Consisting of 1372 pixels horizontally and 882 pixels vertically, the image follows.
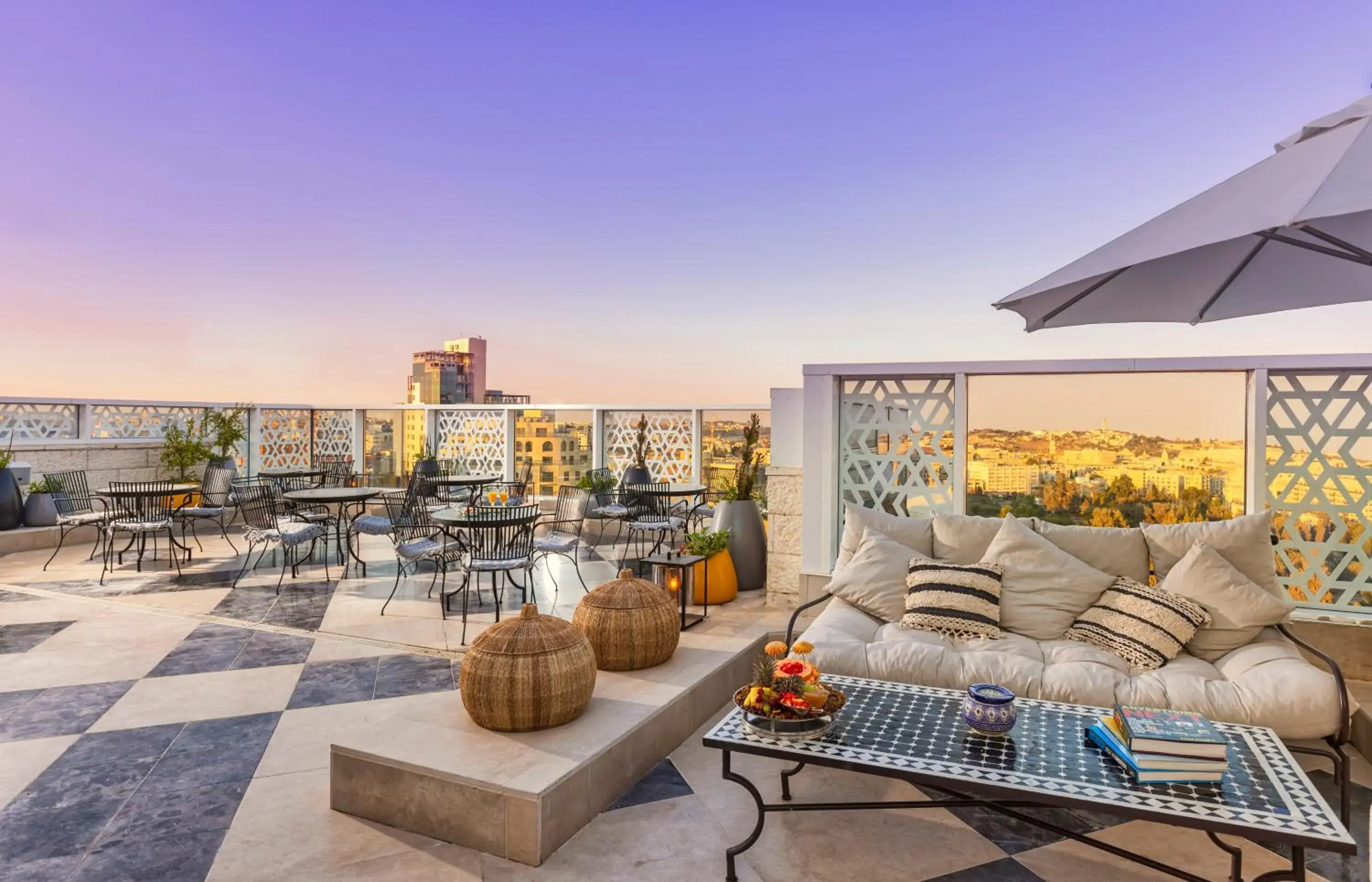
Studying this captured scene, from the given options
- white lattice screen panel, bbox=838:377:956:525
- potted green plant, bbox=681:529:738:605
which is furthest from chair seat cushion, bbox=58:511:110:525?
white lattice screen panel, bbox=838:377:956:525

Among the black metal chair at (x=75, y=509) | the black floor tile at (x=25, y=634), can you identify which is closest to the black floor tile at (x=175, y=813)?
the black floor tile at (x=25, y=634)

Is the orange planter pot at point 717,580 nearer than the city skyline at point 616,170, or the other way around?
the orange planter pot at point 717,580

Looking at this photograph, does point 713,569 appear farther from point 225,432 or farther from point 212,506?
point 225,432

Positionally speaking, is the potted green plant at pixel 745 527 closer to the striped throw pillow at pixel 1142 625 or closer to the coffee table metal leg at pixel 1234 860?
the striped throw pillow at pixel 1142 625

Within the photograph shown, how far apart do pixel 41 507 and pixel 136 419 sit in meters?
2.11

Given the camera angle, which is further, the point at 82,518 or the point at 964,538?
the point at 82,518

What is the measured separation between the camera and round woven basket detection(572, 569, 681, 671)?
11.1ft

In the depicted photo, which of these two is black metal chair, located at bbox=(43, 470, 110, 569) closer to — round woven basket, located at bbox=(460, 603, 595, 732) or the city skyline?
the city skyline

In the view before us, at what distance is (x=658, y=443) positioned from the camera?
9.31 metres

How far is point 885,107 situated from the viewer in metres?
8.09

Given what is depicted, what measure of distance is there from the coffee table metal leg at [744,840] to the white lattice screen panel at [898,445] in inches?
104

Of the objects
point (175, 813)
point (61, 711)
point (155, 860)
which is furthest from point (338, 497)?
point (155, 860)

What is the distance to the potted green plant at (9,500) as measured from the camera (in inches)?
304

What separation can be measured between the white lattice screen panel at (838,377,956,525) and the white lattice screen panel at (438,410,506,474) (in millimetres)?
6745
